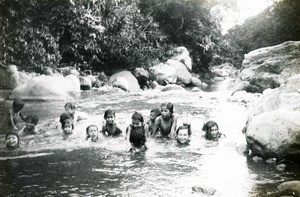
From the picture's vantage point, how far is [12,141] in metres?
6.83

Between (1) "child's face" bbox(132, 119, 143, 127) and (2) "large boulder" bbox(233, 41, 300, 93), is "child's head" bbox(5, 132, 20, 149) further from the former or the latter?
(2) "large boulder" bbox(233, 41, 300, 93)

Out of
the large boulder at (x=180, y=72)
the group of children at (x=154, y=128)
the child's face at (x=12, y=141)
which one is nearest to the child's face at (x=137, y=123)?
the group of children at (x=154, y=128)

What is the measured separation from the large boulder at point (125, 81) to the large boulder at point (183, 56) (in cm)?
589

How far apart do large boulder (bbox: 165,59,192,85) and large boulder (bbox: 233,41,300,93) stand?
244 inches

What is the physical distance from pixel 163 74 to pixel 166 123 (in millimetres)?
12675

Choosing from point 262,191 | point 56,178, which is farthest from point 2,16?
point 262,191

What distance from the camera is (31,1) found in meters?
9.63

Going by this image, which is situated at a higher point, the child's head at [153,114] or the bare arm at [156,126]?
the child's head at [153,114]

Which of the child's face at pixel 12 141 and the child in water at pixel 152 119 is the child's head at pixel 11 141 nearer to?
the child's face at pixel 12 141

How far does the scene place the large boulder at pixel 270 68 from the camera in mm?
13844

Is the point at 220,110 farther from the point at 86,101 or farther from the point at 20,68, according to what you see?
the point at 20,68

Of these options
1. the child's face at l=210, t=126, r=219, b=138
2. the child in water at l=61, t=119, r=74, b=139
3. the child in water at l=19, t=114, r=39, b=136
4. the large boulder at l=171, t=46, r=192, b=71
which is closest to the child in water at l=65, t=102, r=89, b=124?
the child in water at l=61, t=119, r=74, b=139

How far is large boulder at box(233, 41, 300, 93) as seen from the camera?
45.4ft

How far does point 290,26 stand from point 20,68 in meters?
11.4
